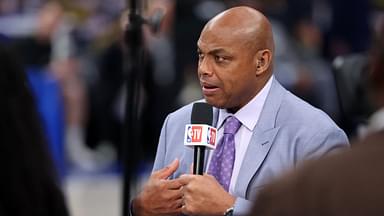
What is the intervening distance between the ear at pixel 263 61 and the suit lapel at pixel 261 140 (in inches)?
3.0

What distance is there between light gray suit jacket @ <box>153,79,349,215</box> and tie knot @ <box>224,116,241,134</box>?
0.08 m

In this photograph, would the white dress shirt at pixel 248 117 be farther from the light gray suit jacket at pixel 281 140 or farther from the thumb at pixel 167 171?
the thumb at pixel 167 171

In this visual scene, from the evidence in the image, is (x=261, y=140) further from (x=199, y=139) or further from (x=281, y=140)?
(x=199, y=139)

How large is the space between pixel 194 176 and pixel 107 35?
21.9 feet

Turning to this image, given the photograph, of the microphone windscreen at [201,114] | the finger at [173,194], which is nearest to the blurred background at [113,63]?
the microphone windscreen at [201,114]

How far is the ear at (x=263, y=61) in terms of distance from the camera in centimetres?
396

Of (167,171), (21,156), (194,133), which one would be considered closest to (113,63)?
(167,171)

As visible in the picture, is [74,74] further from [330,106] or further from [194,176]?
[194,176]

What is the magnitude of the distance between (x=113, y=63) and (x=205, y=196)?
20.8 feet

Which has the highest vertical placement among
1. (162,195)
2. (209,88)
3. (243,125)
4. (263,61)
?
(263,61)

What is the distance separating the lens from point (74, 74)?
398 inches

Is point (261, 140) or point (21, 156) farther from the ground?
point (21, 156)

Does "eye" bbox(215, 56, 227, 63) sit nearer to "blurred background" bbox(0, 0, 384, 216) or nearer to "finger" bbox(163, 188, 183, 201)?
"finger" bbox(163, 188, 183, 201)

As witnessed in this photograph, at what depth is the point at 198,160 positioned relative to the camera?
3.73m
